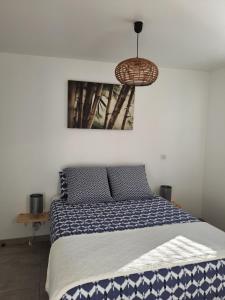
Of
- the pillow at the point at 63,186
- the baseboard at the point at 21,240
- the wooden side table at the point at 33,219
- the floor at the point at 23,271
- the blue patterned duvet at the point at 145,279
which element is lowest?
the floor at the point at 23,271

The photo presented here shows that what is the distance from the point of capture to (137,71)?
200 cm

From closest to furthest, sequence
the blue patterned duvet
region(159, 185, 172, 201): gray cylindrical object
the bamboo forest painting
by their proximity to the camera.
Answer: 1. the blue patterned duvet
2. the bamboo forest painting
3. region(159, 185, 172, 201): gray cylindrical object

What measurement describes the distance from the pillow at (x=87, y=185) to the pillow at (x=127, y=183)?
3.8 inches

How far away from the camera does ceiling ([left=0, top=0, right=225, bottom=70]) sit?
1.84m

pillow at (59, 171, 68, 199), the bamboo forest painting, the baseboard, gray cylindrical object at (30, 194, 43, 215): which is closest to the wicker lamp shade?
the bamboo forest painting

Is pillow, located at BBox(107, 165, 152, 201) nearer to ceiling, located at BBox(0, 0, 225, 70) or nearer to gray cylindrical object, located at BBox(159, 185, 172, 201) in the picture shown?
gray cylindrical object, located at BBox(159, 185, 172, 201)

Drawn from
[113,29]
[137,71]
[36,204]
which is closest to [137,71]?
[137,71]

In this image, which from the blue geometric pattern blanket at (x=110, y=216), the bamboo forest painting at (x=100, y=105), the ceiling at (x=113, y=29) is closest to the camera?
the ceiling at (x=113, y=29)

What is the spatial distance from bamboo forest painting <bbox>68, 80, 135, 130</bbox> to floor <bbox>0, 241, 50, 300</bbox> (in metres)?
1.62

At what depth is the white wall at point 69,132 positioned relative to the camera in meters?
3.10

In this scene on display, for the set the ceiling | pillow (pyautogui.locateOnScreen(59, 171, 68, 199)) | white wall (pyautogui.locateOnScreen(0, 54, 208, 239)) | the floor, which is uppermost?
the ceiling

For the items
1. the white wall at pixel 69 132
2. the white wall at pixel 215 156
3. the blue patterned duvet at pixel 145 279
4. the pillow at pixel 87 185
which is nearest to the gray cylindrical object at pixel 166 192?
the white wall at pixel 69 132

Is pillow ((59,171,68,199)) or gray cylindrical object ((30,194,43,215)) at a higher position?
pillow ((59,171,68,199))

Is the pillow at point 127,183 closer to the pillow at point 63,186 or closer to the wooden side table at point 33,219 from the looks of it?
the pillow at point 63,186
